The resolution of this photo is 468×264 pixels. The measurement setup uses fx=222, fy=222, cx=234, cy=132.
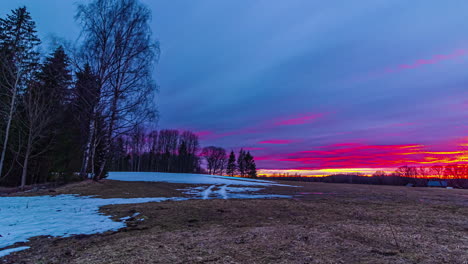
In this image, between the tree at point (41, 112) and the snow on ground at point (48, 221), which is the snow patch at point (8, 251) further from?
the tree at point (41, 112)

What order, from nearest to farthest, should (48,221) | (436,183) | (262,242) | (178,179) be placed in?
(262,242) → (48,221) → (178,179) → (436,183)

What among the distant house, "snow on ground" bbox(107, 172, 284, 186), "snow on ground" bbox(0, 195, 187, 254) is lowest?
the distant house

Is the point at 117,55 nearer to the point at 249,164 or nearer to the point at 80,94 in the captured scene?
the point at 80,94

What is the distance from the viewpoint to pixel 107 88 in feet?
50.4

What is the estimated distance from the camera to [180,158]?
251ft

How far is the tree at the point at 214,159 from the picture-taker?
85938 mm

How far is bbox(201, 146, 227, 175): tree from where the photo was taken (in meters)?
85.9

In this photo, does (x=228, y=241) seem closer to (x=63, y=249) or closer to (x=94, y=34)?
(x=63, y=249)

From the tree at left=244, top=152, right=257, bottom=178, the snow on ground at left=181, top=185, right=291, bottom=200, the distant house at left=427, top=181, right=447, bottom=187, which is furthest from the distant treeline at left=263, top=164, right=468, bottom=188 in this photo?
the snow on ground at left=181, top=185, right=291, bottom=200

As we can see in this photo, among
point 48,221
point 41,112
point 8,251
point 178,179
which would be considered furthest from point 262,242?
point 178,179

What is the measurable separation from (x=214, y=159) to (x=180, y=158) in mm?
14720

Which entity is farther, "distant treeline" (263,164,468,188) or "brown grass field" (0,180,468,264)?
"distant treeline" (263,164,468,188)

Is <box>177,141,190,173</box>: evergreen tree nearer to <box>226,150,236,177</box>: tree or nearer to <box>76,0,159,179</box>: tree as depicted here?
<box>226,150,236,177</box>: tree

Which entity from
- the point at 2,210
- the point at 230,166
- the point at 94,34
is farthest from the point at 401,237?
the point at 230,166
